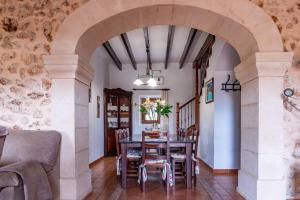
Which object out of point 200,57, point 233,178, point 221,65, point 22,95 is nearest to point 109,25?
point 22,95

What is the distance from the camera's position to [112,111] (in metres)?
8.51

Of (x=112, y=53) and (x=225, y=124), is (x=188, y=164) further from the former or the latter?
(x=112, y=53)

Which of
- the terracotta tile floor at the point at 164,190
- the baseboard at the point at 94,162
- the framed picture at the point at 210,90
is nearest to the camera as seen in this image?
the terracotta tile floor at the point at 164,190

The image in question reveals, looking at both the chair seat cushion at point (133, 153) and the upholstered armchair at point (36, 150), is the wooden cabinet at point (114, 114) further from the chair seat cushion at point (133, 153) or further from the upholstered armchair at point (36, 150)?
the upholstered armchair at point (36, 150)

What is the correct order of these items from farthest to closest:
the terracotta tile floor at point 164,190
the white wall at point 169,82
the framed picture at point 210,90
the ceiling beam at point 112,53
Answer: the white wall at point 169,82 → the ceiling beam at point 112,53 → the framed picture at point 210,90 → the terracotta tile floor at point 164,190

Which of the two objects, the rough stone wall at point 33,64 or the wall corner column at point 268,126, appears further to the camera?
the rough stone wall at point 33,64

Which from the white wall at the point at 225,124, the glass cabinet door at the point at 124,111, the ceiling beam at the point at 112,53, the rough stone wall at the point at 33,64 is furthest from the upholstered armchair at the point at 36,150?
the glass cabinet door at the point at 124,111

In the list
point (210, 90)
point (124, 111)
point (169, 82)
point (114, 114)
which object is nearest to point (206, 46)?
point (210, 90)

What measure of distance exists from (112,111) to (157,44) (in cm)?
294

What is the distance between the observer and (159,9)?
3.41 meters

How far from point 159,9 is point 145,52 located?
4135 mm

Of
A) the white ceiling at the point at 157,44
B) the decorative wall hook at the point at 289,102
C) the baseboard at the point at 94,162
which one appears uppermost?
the white ceiling at the point at 157,44

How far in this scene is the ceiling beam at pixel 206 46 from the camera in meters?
5.73

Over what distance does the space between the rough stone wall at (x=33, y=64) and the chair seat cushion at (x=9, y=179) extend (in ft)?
4.15
